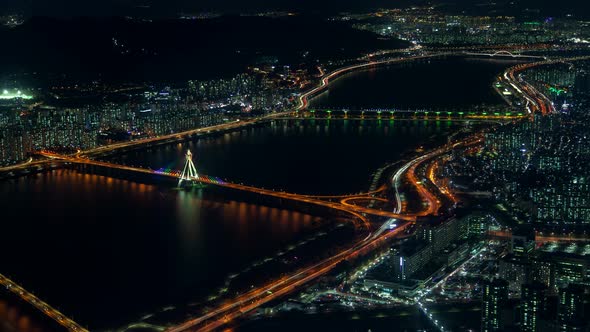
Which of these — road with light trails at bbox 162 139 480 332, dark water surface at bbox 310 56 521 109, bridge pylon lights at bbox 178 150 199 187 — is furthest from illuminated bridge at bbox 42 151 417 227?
dark water surface at bbox 310 56 521 109

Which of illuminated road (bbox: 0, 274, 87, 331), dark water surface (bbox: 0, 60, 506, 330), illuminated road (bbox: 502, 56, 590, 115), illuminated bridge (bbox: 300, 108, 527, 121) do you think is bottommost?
illuminated road (bbox: 0, 274, 87, 331)

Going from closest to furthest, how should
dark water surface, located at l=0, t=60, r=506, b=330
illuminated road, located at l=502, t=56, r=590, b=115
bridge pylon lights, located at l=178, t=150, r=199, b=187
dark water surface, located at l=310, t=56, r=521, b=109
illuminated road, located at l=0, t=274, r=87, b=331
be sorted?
illuminated road, located at l=0, t=274, r=87, b=331, dark water surface, located at l=0, t=60, r=506, b=330, bridge pylon lights, located at l=178, t=150, r=199, b=187, illuminated road, located at l=502, t=56, r=590, b=115, dark water surface, located at l=310, t=56, r=521, b=109

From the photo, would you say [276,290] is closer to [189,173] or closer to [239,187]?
[239,187]

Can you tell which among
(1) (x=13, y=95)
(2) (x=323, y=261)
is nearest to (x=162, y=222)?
(2) (x=323, y=261)

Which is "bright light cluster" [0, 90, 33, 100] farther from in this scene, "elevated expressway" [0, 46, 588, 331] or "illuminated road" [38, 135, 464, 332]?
"illuminated road" [38, 135, 464, 332]

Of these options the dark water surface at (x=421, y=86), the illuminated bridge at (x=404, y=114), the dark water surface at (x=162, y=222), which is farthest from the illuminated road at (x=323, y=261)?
the dark water surface at (x=421, y=86)

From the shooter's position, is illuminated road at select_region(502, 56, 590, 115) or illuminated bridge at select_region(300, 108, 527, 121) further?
illuminated road at select_region(502, 56, 590, 115)

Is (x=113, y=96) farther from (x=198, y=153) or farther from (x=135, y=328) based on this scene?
(x=135, y=328)

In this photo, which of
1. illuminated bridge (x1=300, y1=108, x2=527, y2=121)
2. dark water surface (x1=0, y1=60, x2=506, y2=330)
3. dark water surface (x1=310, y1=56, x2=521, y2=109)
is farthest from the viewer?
dark water surface (x1=310, y1=56, x2=521, y2=109)

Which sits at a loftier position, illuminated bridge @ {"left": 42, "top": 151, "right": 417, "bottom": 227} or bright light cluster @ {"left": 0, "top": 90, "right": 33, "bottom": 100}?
bright light cluster @ {"left": 0, "top": 90, "right": 33, "bottom": 100}

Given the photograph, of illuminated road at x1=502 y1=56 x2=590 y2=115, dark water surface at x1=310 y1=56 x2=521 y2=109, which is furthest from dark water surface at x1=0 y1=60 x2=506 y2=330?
dark water surface at x1=310 y1=56 x2=521 y2=109
